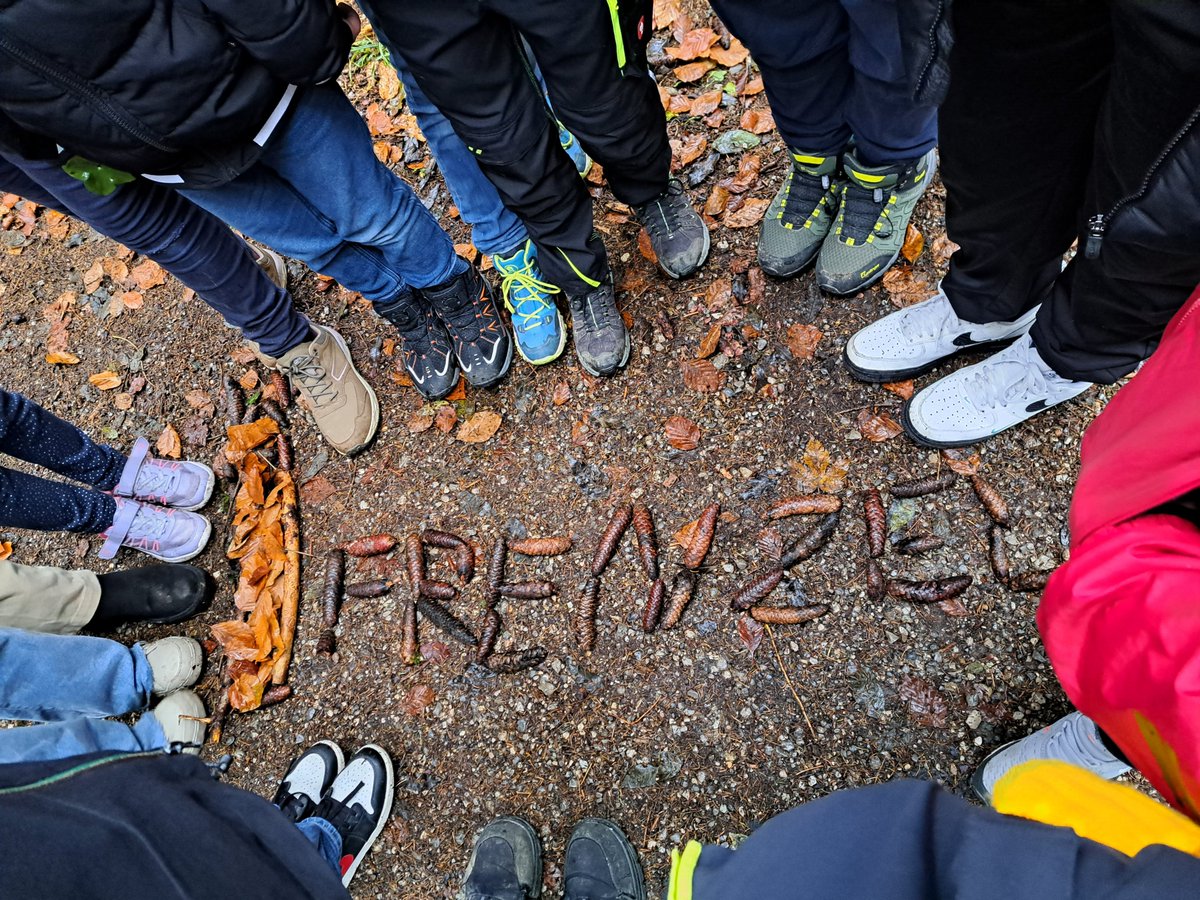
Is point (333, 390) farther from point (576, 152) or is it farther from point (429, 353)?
point (576, 152)

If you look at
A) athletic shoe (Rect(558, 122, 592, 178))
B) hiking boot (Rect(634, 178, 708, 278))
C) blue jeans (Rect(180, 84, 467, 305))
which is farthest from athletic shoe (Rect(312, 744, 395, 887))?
athletic shoe (Rect(558, 122, 592, 178))

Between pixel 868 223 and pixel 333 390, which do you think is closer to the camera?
pixel 868 223

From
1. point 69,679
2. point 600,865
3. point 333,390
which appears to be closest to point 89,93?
point 333,390

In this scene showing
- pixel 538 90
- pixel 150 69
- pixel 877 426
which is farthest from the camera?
pixel 877 426

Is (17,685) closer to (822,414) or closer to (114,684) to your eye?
(114,684)

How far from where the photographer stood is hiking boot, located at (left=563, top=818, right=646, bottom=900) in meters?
2.65

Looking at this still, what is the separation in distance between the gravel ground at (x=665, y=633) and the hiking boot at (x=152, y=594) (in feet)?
0.43

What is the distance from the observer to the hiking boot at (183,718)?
3.38 metres

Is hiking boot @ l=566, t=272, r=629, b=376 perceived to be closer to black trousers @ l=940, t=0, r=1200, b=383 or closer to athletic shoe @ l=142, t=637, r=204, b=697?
black trousers @ l=940, t=0, r=1200, b=383

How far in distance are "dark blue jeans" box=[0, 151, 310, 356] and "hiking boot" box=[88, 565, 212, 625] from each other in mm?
1383

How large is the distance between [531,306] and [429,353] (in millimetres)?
670

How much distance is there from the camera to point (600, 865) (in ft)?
8.88

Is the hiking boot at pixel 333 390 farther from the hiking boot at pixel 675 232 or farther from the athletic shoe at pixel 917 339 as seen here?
the athletic shoe at pixel 917 339

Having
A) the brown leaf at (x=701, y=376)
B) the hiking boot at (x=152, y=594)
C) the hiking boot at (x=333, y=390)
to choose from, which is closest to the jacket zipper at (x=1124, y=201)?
the brown leaf at (x=701, y=376)
